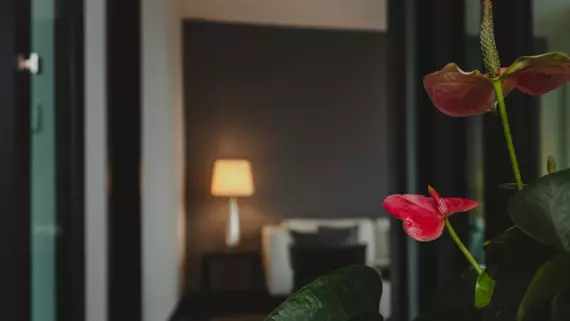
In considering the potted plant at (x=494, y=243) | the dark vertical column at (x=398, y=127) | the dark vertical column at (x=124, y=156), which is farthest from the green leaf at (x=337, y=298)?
the dark vertical column at (x=124, y=156)

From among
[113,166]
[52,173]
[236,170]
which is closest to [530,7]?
[52,173]

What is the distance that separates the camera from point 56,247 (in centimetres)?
206

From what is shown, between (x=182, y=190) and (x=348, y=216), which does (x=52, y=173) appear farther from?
(x=348, y=216)

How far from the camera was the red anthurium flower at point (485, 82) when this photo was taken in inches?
18.6

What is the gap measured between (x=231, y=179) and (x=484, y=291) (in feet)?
15.8

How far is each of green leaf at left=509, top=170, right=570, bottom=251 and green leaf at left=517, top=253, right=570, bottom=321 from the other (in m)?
0.01

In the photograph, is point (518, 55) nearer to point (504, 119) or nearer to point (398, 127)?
point (398, 127)

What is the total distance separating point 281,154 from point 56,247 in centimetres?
378

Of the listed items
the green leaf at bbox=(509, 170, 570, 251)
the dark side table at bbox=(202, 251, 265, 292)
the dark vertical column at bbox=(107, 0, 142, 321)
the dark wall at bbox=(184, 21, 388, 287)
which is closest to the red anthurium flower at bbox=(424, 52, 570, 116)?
the green leaf at bbox=(509, 170, 570, 251)

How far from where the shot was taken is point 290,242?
5.14 metres

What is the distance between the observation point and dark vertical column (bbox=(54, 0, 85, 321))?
2092 millimetres

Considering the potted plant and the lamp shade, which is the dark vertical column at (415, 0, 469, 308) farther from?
the lamp shade
